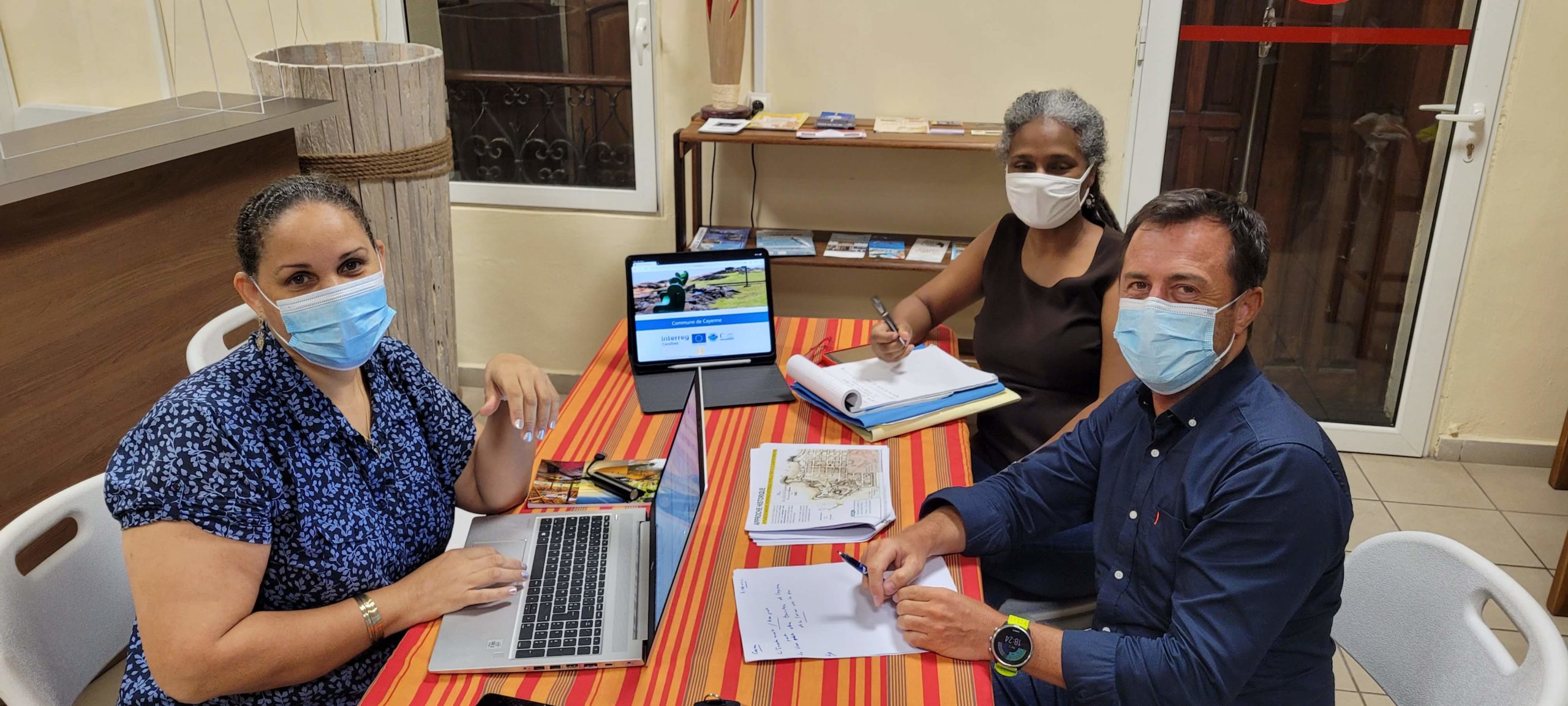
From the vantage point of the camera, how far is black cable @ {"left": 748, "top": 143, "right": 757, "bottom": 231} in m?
3.49

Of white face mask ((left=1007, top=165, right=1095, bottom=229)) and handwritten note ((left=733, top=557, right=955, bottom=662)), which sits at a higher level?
white face mask ((left=1007, top=165, right=1095, bottom=229))

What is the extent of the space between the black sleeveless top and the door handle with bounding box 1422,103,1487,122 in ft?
5.15

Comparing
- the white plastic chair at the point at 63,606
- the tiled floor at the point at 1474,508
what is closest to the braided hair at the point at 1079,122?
the tiled floor at the point at 1474,508

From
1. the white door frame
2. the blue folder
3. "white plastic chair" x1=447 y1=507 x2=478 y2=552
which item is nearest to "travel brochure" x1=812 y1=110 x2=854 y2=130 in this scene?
the white door frame

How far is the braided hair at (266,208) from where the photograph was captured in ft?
4.69

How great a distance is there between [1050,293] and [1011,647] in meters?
1.00

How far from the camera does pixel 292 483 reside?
4.60 ft

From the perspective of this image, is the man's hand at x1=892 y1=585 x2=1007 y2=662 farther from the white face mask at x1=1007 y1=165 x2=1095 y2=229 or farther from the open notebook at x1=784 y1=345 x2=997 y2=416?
the white face mask at x1=1007 y1=165 x2=1095 y2=229

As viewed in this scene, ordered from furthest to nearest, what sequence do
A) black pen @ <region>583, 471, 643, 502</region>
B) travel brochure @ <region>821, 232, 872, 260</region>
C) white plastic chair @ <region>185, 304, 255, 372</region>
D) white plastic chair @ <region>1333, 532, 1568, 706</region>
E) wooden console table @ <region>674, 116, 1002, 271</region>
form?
1. travel brochure @ <region>821, 232, 872, 260</region>
2. wooden console table @ <region>674, 116, 1002, 271</region>
3. white plastic chair @ <region>185, 304, 255, 372</region>
4. black pen @ <region>583, 471, 643, 502</region>
5. white plastic chair @ <region>1333, 532, 1568, 706</region>

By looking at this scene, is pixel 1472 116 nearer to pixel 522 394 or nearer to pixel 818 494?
pixel 818 494

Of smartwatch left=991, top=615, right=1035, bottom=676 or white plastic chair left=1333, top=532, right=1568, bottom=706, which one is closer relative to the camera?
white plastic chair left=1333, top=532, right=1568, bottom=706

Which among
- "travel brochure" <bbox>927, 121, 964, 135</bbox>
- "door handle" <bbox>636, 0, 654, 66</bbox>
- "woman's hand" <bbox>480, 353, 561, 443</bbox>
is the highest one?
"door handle" <bbox>636, 0, 654, 66</bbox>

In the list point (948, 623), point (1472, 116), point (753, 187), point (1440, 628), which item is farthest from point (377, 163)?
point (1472, 116)

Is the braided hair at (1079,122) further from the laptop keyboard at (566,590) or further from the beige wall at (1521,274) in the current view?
the beige wall at (1521,274)
